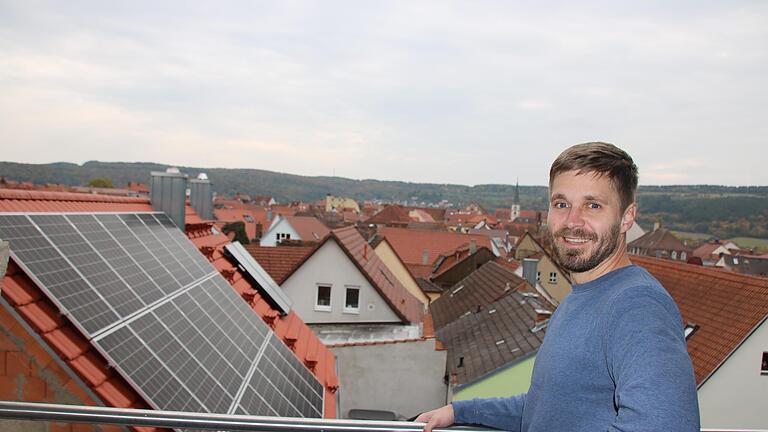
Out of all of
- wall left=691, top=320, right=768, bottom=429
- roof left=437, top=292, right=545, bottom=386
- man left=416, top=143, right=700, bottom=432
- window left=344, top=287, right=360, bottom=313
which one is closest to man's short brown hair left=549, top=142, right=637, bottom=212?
man left=416, top=143, right=700, bottom=432

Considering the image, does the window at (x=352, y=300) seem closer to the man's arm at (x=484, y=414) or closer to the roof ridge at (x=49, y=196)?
the roof ridge at (x=49, y=196)

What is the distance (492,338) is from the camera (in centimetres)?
1593

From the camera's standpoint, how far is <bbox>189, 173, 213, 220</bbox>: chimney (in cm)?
1235

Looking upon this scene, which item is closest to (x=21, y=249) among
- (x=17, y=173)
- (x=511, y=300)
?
(x=511, y=300)

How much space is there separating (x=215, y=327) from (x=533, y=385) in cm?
481

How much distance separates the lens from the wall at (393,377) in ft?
44.1

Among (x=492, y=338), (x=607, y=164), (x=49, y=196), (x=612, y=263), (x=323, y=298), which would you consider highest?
(x=607, y=164)

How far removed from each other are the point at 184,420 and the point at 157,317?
3273 millimetres

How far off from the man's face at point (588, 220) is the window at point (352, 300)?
48.0ft

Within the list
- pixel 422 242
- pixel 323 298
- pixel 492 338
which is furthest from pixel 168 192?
pixel 422 242

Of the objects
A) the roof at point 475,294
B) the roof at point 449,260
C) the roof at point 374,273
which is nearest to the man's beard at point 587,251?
the roof at point 374,273

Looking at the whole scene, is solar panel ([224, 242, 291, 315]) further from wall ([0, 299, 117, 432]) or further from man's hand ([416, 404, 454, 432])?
man's hand ([416, 404, 454, 432])

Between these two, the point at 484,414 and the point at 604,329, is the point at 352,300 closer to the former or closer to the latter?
the point at 484,414

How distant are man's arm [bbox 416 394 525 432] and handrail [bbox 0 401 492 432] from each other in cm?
9
